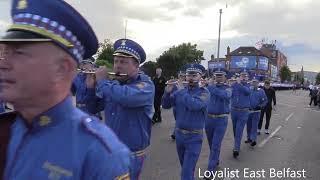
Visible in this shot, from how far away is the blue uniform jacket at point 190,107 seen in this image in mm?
7293

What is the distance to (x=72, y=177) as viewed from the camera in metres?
1.82

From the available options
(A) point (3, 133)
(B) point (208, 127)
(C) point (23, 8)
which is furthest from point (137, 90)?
(B) point (208, 127)

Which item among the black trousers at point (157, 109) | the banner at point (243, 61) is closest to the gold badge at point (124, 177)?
the black trousers at point (157, 109)

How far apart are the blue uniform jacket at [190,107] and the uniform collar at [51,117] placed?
5383mm

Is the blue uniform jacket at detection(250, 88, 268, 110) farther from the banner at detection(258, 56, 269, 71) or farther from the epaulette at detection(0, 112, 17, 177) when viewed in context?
the banner at detection(258, 56, 269, 71)

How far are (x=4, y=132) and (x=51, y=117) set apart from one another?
0.46 m

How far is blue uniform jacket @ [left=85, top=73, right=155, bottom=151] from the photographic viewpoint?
4984 millimetres

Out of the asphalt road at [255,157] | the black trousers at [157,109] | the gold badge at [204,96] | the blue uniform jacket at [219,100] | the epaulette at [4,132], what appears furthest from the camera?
the black trousers at [157,109]

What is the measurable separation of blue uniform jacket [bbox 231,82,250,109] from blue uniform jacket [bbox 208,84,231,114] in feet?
6.63

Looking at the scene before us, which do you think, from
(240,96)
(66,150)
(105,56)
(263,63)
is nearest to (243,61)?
(263,63)

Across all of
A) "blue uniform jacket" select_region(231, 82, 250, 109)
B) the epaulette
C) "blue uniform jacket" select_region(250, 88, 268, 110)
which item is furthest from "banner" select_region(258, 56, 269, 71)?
the epaulette

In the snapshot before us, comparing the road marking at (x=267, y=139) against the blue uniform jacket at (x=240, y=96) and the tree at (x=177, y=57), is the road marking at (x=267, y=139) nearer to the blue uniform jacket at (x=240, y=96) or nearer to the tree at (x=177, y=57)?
the blue uniform jacket at (x=240, y=96)

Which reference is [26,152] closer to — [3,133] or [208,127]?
[3,133]

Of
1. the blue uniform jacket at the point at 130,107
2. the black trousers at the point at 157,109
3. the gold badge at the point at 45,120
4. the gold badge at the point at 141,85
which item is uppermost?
the gold badge at the point at 141,85
